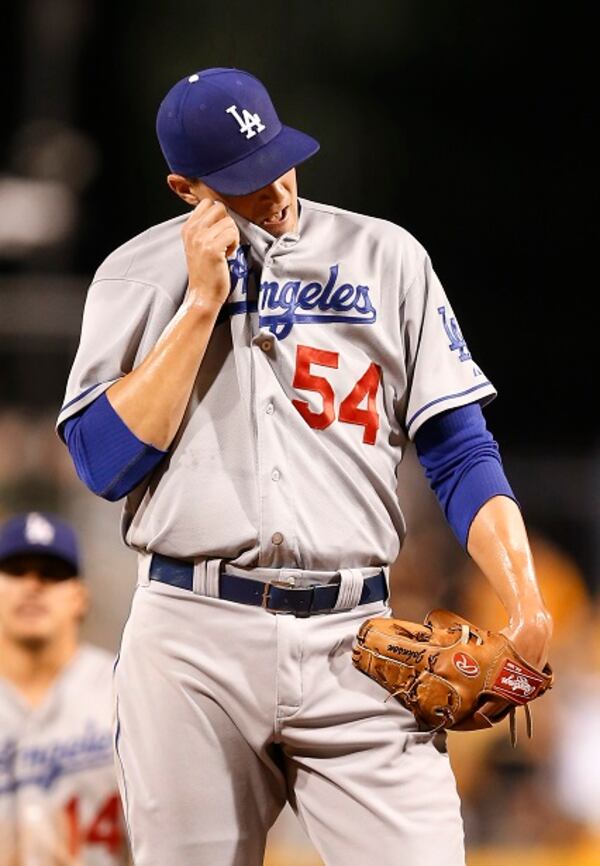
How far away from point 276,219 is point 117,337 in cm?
30

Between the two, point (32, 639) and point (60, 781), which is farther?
point (32, 639)

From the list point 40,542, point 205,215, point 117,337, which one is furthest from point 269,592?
point 40,542

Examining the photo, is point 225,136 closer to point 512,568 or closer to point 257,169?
point 257,169

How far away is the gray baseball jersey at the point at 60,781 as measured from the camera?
13.3 ft

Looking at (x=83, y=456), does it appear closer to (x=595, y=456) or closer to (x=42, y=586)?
(x=42, y=586)

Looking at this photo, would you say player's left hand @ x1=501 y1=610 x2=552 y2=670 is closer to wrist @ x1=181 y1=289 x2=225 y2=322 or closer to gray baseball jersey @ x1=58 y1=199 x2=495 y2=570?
gray baseball jersey @ x1=58 y1=199 x2=495 y2=570

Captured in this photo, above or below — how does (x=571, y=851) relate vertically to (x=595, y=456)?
below

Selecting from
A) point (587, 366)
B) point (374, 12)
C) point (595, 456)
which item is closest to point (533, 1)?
point (374, 12)

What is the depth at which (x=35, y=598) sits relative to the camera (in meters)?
4.28

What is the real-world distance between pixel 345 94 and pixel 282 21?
1.13 m

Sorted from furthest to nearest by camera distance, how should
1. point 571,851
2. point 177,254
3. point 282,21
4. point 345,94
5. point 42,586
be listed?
1. point 345,94
2. point 282,21
3. point 571,851
4. point 42,586
5. point 177,254

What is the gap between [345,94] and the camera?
12.3 m

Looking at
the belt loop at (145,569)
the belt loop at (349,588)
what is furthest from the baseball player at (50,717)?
the belt loop at (349,588)

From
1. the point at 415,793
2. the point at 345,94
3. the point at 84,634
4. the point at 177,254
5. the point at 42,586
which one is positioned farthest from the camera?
the point at 345,94
